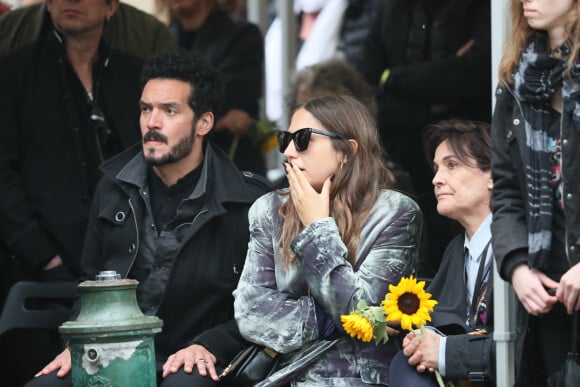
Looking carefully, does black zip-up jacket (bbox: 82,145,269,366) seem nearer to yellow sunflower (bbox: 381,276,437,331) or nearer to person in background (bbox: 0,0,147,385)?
person in background (bbox: 0,0,147,385)

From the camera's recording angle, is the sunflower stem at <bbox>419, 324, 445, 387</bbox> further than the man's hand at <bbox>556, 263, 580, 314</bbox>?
Yes

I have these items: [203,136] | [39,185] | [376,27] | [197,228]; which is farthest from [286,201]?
[376,27]

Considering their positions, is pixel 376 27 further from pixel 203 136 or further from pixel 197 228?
pixel 197 228


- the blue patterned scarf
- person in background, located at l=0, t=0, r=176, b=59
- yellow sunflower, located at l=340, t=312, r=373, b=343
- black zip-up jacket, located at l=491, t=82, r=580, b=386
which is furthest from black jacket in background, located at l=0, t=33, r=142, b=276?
A: the blue patterned scarf

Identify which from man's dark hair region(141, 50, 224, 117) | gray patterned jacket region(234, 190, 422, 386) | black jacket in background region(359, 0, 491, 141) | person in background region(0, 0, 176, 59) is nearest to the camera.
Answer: gray patterned jacket region(234, 190, 422, 386)

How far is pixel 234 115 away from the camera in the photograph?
8.23 meters

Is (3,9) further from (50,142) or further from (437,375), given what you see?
(437,375)

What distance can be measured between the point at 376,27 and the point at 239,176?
186cm

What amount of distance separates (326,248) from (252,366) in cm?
60

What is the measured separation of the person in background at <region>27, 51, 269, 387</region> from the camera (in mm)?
5906

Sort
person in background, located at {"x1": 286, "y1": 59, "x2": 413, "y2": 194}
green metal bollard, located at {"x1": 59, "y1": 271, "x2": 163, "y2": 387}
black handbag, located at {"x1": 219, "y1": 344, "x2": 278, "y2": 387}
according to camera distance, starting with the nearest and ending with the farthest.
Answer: green metal bollard, located at {"x1": 59, "y1": 271, "x2": 163, "y2": 387}, black handbag, located at {"x1": 219, "y1": 344, "x2": 278, "y2": 387}, person in background, located at {"x1": 286, "y1": 59, "x2": 413, "y2": 194}

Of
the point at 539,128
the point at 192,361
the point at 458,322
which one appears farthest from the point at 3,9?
the point at 539,128

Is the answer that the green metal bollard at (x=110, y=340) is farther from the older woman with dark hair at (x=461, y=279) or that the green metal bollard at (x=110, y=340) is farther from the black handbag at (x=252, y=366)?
the older woman with dark hair at (x=461, y=279)

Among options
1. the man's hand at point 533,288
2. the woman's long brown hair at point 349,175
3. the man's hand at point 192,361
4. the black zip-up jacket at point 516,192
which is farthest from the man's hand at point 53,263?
the man's hand at point 533,288
